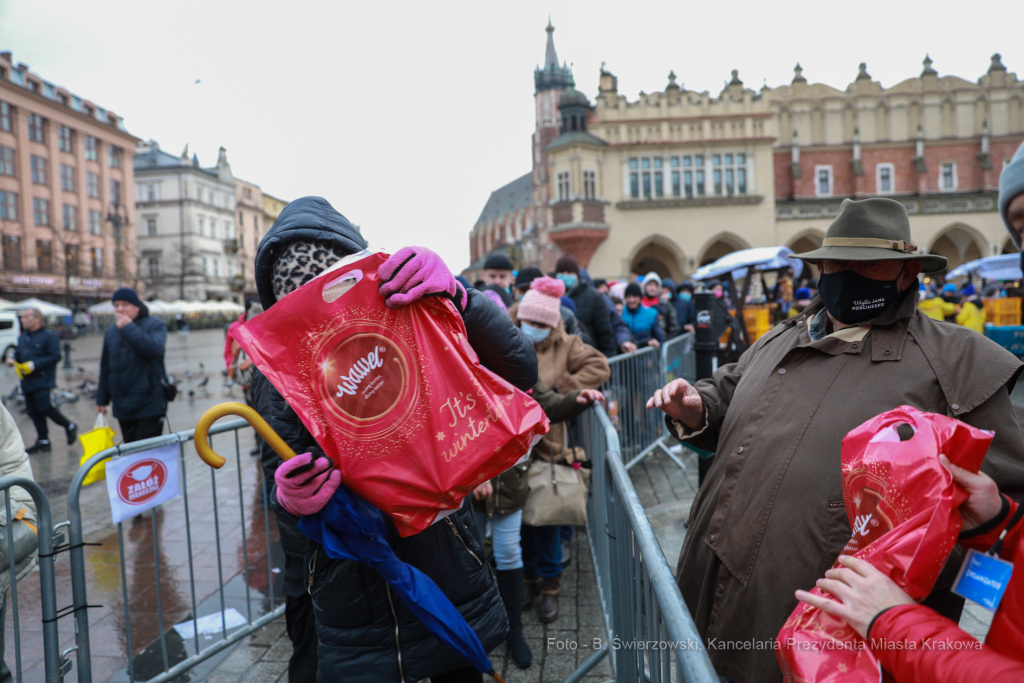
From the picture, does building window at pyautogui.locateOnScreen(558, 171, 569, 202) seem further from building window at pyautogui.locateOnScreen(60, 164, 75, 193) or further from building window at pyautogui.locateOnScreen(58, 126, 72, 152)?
building window at pyautogui.locateOnScreen(58, 126, 72, 152)

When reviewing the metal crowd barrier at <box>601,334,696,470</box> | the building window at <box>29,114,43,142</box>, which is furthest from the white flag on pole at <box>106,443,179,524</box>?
the building window at <box>29,114,43,142</box>

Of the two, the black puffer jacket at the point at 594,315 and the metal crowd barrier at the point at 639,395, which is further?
the black puffer jacket at the point at 594,315

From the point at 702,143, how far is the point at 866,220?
121 feet

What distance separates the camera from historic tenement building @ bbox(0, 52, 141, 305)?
156 feet

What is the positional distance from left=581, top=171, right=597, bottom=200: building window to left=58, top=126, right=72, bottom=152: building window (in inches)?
1786

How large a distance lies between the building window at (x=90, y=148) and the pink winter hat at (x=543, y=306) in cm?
6581

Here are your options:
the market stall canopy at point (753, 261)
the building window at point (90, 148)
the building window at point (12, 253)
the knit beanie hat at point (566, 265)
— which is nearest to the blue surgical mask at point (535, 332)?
the knit beanie hat at point (566, 265)

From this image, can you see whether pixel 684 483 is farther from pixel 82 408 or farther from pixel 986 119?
pixel 986 119

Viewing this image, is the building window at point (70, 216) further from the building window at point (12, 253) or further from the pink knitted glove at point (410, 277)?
the pink knitted glove at point (410, 277)

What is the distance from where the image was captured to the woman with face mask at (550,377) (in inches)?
146

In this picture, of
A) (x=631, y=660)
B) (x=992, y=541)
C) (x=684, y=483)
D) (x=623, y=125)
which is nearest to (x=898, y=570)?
(x=992, y=541)

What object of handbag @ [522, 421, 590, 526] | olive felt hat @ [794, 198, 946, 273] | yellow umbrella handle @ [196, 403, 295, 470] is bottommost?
handbag @ [522, 421, 590, 526]

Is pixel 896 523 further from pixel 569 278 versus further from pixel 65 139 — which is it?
pixel 65 139

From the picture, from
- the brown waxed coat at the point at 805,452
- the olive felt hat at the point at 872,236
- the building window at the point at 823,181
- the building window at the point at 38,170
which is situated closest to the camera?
the brown waxed coat at the point at 805,452
